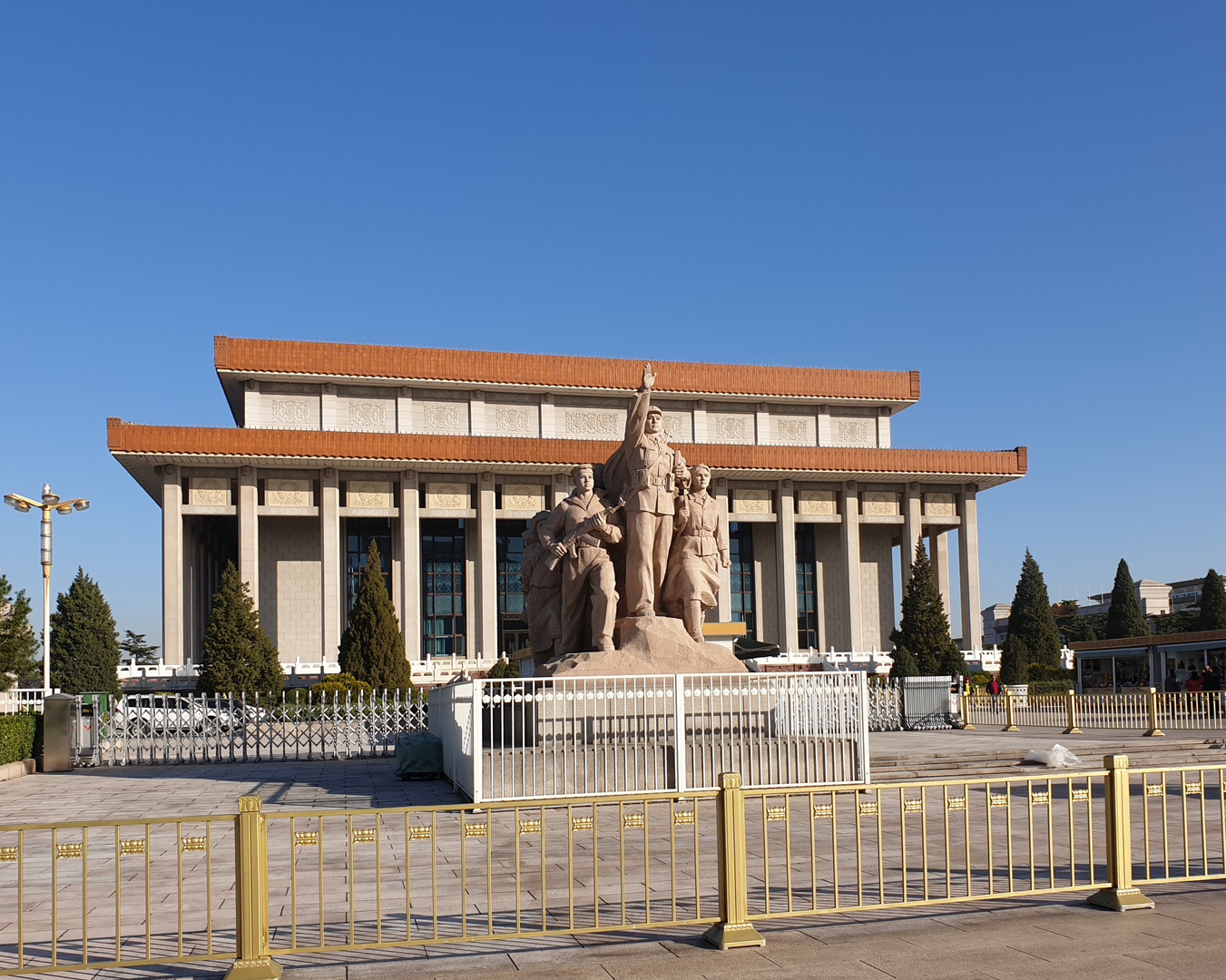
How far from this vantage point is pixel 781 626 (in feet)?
164

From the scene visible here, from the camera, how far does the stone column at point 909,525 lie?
48.1m

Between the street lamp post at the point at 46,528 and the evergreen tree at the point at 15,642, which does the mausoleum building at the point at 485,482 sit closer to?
the evergreen tree at the point at 15,642

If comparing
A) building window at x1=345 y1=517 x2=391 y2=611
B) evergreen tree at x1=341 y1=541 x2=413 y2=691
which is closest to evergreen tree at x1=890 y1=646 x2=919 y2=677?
evergreen tree at x1=341 y1=541 x2=413 y2=691

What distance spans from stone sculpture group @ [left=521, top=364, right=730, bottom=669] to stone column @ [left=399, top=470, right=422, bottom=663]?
31990mm

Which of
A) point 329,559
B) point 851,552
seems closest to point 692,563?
point 329,559

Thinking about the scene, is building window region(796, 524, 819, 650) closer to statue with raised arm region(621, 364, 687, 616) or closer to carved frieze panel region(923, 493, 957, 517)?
carved frieze panel region(923, 493, 957, 517)

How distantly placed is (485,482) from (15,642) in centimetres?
2292

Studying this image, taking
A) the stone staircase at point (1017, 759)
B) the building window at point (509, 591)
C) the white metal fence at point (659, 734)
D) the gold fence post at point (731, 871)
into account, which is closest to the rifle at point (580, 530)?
the white metal fence at point (659, 734)

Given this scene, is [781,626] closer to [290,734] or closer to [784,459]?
[784,459]

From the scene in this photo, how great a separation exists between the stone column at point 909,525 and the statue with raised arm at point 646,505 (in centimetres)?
3785

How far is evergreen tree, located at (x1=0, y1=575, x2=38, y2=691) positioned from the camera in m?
23.2

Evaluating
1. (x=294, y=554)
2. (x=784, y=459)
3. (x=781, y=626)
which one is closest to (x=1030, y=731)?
(x=784, y=459)

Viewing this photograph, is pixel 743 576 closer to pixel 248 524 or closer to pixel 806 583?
pixel 806 583

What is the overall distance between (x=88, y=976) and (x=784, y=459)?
4263 centimetres
